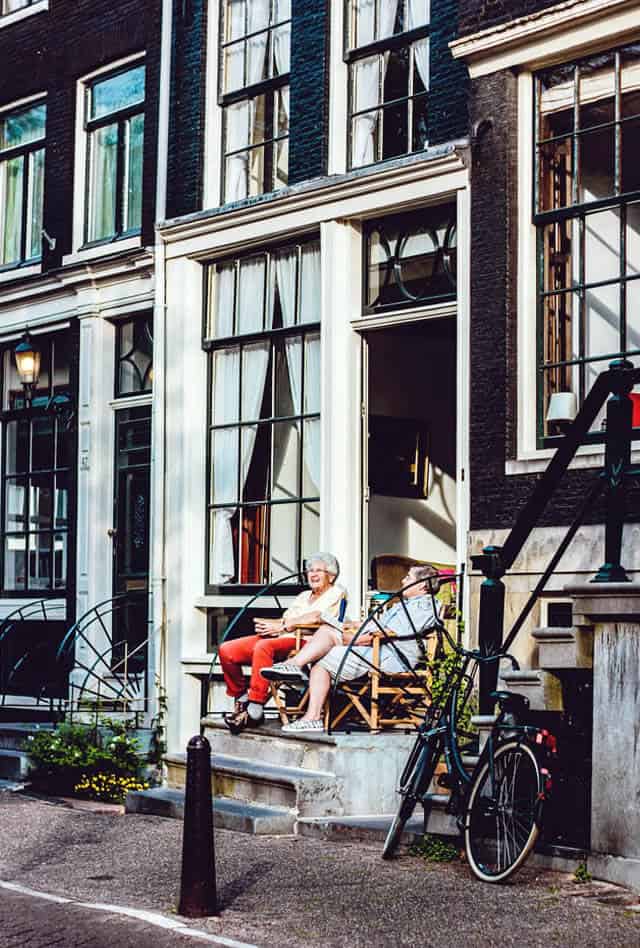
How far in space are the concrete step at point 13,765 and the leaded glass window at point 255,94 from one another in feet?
16.6

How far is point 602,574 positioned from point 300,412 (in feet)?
17.5

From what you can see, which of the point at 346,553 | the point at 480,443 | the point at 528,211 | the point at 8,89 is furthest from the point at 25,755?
the point at 8,89

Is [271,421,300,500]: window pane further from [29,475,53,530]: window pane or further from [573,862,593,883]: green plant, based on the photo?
[573,862,593,883]: green plant

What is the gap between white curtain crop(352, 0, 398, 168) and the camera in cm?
1362

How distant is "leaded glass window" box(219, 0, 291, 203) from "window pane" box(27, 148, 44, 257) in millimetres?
3147

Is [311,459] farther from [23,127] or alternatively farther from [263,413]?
[23,127]

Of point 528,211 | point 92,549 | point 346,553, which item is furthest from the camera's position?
point 92,549

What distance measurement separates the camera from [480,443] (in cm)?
1191

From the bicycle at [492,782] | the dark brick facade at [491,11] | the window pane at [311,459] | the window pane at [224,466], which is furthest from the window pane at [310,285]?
the bicycle at [492,782]

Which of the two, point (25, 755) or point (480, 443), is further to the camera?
point (25, 755)

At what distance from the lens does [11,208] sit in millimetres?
17953

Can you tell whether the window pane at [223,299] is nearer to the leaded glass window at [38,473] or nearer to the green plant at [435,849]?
the leaded glass window at [38,473]

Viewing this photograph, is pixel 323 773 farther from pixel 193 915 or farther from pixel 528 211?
pixel 528 211

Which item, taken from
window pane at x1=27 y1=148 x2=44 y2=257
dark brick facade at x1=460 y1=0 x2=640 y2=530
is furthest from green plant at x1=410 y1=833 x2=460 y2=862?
window pane at x1=27 y1=148 x2=44 y2=257
